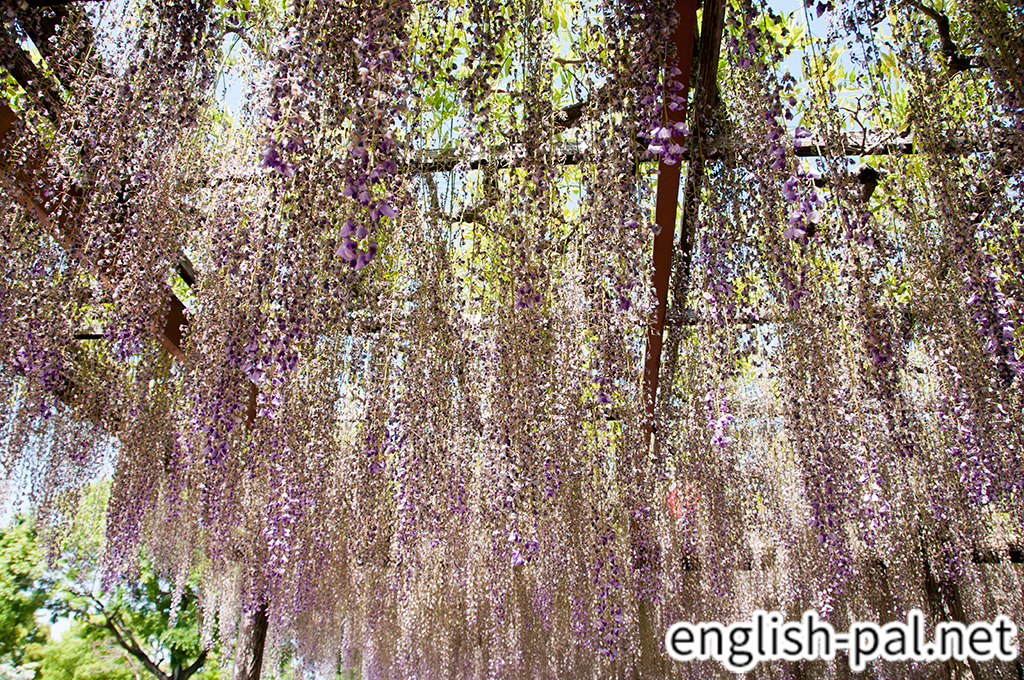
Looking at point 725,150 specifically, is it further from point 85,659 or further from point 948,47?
point 85,659

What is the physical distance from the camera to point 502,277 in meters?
2.56

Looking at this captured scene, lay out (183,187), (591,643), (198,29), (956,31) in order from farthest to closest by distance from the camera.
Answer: (591,643) < (183,187) < (956,31) < (198,29)

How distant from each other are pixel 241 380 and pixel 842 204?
264 cm

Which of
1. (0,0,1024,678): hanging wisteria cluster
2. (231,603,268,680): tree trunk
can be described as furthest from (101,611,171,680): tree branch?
(0,0,1024,678): hanging wisteria cluster

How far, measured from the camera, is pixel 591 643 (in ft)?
17.7

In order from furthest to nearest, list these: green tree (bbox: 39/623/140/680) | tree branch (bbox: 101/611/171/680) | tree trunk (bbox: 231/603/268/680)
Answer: tree branch (bbox: 101/611/171/680) < green tree (bbox: 39/623/140/680) < tree trunk (bbox: 231/603/268/680)

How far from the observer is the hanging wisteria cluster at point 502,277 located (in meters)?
2.15

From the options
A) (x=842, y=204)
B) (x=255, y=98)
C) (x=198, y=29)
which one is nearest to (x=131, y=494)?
(x=255, y=98)

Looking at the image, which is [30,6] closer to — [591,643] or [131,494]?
[131,494]

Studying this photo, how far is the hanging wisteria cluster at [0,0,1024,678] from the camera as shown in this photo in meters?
2.15

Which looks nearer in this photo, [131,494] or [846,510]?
[846,510]

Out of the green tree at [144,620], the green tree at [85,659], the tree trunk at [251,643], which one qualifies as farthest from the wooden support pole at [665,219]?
the green tree at [85,659]

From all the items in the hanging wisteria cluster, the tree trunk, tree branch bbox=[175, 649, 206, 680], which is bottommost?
tree branch bbox=[175, 649, 206, 680]

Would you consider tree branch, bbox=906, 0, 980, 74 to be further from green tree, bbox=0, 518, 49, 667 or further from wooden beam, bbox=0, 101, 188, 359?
green tree, bbox=0, 518, 49, 667
